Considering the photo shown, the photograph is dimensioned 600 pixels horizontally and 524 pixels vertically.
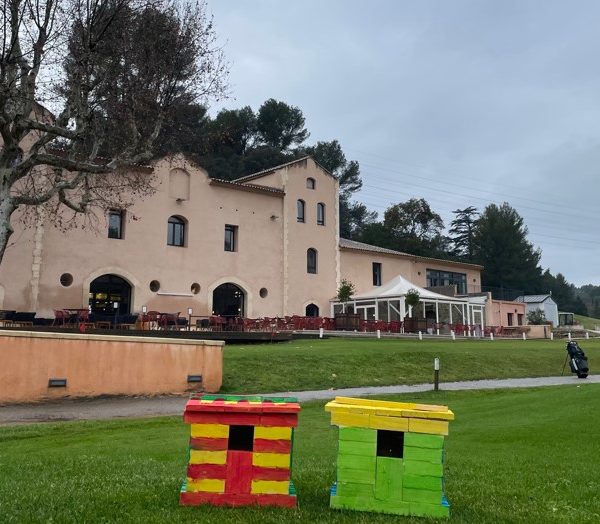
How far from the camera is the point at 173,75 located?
18.8 metres

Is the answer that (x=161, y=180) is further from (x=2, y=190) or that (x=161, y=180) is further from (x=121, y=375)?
(x=121, y=375)

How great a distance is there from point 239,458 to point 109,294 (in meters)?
27.8

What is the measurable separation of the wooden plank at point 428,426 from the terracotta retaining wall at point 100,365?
39.1 ft

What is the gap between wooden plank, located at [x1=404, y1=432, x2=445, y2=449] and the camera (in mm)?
4141

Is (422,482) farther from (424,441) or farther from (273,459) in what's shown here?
(273,459)

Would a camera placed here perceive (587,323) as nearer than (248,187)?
No

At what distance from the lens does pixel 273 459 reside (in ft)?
13.8

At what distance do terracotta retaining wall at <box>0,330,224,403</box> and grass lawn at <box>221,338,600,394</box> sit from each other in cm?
116

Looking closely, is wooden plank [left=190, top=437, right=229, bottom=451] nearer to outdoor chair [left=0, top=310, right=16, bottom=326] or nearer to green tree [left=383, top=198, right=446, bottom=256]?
outdoor chair [left=0, top=310, right=16, bottom=326]

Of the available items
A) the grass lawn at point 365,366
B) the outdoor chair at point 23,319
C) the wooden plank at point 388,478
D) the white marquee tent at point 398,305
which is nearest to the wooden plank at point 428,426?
the wooden plank at point 388,478

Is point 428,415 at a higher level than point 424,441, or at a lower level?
higher

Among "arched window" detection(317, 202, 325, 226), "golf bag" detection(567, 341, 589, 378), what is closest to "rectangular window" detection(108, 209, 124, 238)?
"arched window" detection(317, 202, 325, 226)

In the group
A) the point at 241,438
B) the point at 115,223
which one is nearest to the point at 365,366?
the point at 241,438

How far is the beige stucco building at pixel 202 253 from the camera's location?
2794cm
